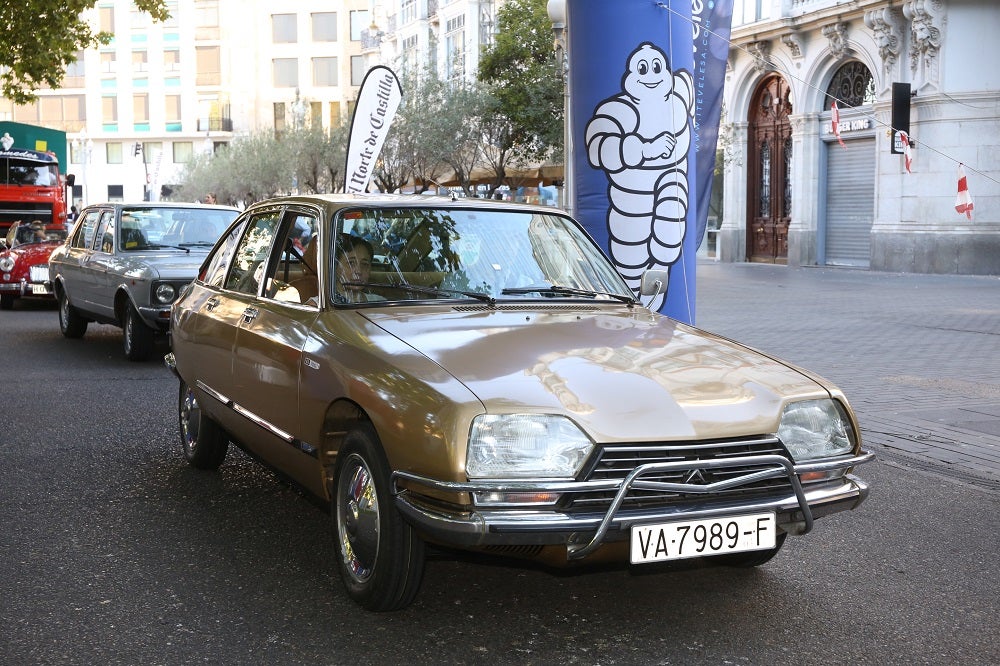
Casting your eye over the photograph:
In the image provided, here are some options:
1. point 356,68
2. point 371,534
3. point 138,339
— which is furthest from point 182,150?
point 371,534

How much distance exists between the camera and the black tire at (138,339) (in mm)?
11656

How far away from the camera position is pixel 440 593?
446 centimetres

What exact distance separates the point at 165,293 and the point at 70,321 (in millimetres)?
3275

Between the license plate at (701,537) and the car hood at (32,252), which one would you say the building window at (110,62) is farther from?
the license plate at (701,537)

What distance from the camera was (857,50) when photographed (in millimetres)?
28375

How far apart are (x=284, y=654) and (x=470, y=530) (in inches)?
29.3

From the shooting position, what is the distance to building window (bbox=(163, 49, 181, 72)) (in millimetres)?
86188

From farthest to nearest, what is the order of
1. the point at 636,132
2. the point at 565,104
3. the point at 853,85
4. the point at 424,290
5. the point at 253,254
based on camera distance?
1. the point at 853,85
2. the point at 565,104
3. the point at 636,132
4. the point at 253,254
5. the point at 424,290

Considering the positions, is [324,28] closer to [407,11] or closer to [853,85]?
[407,11]

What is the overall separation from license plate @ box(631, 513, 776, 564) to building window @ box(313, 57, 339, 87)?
3383 inches

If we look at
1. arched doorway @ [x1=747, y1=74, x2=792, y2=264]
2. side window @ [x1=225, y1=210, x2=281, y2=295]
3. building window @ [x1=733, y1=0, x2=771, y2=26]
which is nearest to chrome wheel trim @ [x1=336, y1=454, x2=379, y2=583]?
side window @ [x1=225, y1=210, x2=281, y2=295]

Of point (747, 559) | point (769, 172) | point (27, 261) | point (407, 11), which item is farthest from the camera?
point (407, 11)

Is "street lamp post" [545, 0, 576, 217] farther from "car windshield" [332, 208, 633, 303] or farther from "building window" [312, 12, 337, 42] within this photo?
"building window" [312, 12, 337, 42]

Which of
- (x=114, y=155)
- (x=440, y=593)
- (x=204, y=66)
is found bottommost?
→ (x=440, y=593)
